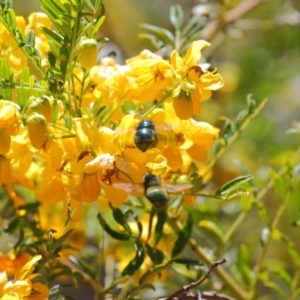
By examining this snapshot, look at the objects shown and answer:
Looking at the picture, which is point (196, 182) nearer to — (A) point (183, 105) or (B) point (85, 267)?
(A) point (183, 105)

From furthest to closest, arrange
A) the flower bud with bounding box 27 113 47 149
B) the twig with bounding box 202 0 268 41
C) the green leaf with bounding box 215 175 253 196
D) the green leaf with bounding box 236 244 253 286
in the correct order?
the twig with bounding box 202 0 268 41 → the green leaf with bounding box 236 244 253 286 → the green leaf with bounding box 215 175 253 196 → the flower bud with bounding box 27 113 47 149

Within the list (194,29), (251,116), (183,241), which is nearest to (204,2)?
(194,29)

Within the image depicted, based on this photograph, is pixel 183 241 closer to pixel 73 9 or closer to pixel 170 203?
pixel 170 203

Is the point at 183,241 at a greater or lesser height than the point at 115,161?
lesser

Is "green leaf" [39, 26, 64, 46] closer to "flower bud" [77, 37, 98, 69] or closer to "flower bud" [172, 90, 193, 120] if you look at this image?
"flower bud" [77, 37, 98, 69]

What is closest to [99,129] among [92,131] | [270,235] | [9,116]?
[92,131]

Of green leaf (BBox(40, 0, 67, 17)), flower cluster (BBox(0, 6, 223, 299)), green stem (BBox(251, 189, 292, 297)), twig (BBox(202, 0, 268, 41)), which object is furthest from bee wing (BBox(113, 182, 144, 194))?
twig (BBox(202, 0, 268, 41))

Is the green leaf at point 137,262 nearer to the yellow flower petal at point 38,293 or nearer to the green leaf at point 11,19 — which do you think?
the yellow flower petal at point 38,293

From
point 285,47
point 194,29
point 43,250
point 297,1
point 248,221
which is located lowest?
point 248,221
